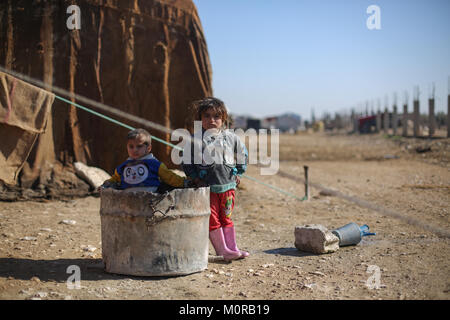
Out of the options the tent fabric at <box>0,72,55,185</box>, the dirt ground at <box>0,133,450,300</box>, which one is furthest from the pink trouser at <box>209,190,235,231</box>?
the tent fabric at <box>0,72,55,185</box>

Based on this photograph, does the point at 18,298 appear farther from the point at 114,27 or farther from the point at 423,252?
the point at 114,27

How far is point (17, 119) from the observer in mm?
3730

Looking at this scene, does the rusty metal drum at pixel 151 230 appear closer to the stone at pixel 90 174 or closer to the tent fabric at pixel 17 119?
the tent fabric at pixel 17 119

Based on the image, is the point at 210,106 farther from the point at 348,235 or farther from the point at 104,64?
the point at 104,64

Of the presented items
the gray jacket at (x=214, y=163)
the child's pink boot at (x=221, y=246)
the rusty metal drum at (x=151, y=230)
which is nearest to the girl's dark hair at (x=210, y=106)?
the gray jacket at (x=214, y=163)

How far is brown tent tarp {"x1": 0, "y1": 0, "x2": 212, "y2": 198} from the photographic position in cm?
661

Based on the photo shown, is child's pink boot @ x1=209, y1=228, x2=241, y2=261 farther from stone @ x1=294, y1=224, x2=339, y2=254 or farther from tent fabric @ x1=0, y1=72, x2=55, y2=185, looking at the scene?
tent fabric @ x1=0, y1=72, x2=55, y2=185

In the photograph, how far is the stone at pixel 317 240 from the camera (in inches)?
162

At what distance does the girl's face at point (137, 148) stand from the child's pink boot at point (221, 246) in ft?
3.16

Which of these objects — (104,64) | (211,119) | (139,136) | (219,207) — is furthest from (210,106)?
(104,64)

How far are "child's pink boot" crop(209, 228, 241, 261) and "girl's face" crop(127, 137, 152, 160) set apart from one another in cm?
96

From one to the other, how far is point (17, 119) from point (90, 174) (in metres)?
3.08

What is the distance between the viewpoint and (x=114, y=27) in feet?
23.2
